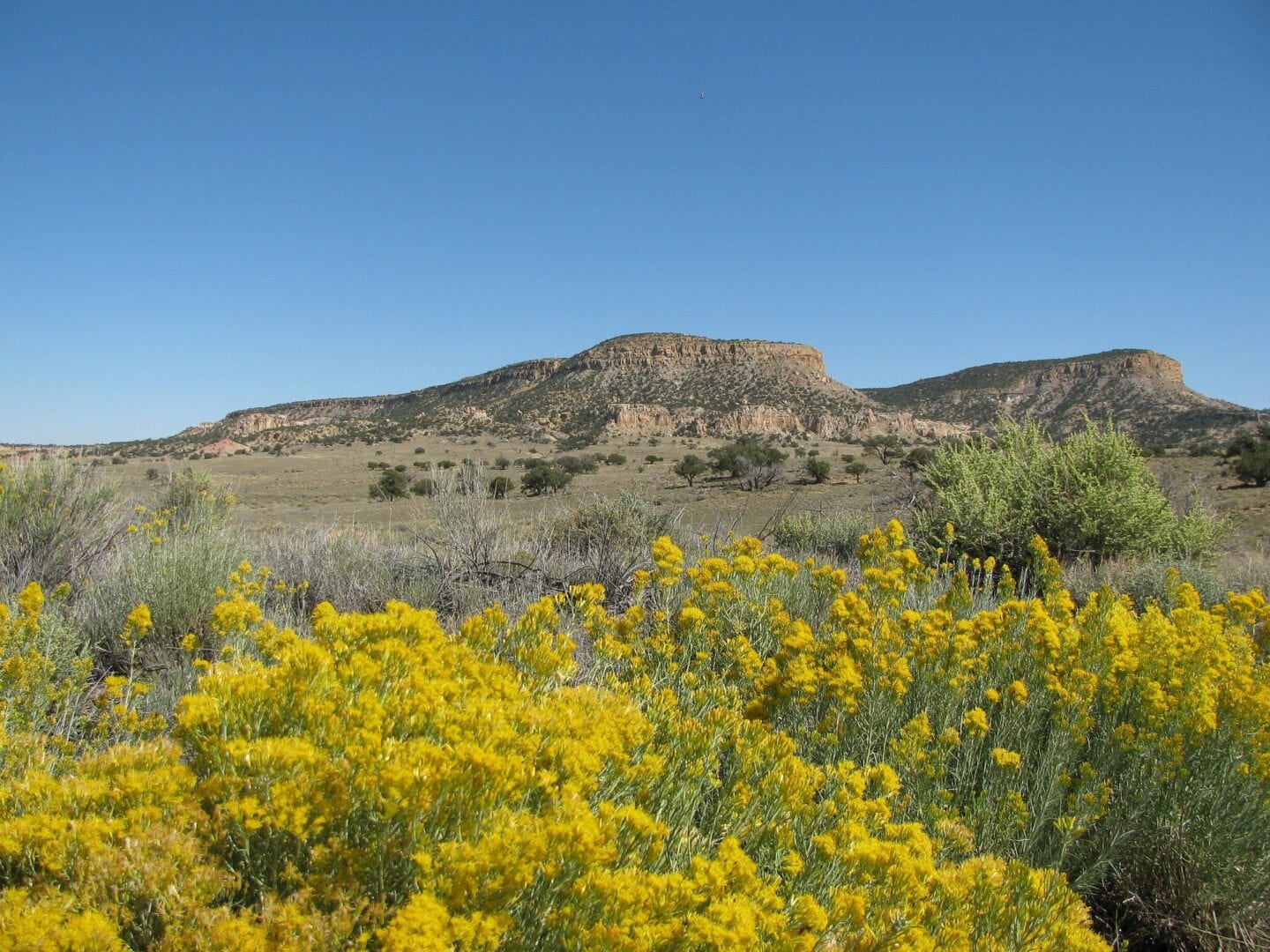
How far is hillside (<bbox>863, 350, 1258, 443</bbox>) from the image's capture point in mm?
73562

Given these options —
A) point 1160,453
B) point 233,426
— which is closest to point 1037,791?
point 1160,453

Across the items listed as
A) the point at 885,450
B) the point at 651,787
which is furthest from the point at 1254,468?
the point at 651,787

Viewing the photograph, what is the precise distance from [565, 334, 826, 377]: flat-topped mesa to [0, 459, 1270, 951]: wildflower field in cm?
8455

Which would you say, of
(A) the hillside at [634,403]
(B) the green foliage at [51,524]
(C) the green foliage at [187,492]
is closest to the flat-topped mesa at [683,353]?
(A) the hillside at [634,403]

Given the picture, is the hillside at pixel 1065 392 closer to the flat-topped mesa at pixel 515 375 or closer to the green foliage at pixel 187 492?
the flat-topped mesa at pixel 515 375

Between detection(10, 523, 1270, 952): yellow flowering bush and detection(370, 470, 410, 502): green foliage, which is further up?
detection(370, 470, 410, 502): green foliage

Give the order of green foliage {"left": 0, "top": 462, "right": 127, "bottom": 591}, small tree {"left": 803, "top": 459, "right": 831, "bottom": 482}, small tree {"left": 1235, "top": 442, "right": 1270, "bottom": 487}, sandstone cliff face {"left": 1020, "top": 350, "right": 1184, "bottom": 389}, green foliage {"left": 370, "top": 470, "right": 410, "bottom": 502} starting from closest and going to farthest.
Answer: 1. green foliage {"left": 0, "top": 462, "right": 127, "bottom": 591}
2. small tree {"left": 1235, "top": 442, "right": 1270, "bottom": 487}
3. green foliage {"left": 370, "top": 470, "right": 410, "bottom": 502}
4. small tree {"left": 803, "top": 459, "right": 831, "bottom": 482}
5. sandstone cliff face {"left": 1020, "top": 350, "right": 1184, "bottom": 389}

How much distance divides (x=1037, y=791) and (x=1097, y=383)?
97.0m

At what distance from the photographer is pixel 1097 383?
8450 centimetres

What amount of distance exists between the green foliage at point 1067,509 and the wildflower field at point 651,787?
20.1 feet

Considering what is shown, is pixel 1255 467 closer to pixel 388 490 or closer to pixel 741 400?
pixel 388 490

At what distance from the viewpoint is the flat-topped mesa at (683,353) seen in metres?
88.6

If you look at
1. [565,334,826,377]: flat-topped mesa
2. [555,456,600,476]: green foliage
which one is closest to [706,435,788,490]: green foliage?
[555,456,600,476]: green foliage

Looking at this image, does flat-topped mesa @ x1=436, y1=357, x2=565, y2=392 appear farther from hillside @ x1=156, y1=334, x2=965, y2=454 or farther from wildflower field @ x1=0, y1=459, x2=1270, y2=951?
wildflower field @ x1=0, y1=459, x2=1270, y2=951
